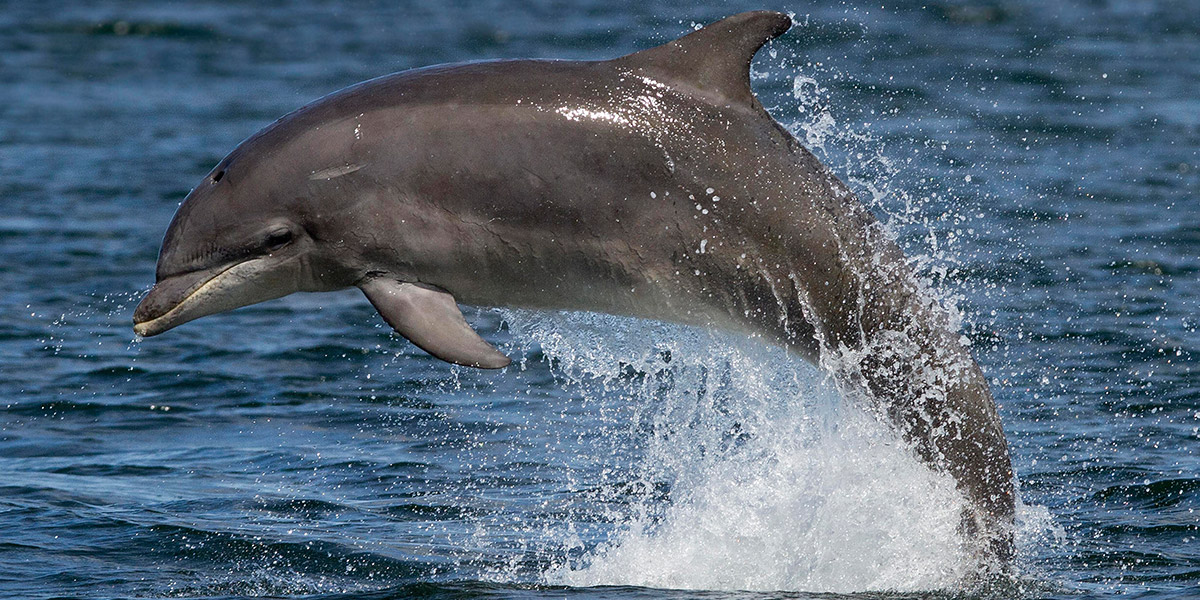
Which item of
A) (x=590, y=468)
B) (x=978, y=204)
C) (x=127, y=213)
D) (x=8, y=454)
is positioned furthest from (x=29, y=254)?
(x=978, y=204)

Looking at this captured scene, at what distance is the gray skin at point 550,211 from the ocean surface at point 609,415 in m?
0.57

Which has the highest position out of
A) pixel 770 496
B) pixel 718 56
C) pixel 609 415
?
pixel 718 56

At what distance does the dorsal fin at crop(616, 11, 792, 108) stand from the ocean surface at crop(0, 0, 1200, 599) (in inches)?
48.3

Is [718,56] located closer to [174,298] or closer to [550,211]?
[550,211]

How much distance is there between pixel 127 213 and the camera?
17.6m

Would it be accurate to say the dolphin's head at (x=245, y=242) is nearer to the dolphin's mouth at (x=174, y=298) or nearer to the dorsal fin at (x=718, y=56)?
the dolphin's mouth at (x=174, y=298)

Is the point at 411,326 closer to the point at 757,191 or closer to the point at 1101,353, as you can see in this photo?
the point at 757,191

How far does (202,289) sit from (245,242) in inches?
12.8

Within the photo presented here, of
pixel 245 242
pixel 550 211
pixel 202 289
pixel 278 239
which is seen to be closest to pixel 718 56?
pixel 550 211

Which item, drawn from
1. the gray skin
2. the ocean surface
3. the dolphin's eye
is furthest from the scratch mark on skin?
the ocean surface

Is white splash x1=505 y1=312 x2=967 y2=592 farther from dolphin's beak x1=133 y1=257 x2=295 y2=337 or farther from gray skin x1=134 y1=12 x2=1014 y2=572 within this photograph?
dolphin's beak x1=133 y1=257 x2=295 y2=337

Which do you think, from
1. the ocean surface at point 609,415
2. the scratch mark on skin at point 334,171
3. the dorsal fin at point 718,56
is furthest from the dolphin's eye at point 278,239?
the dorsal fin at point 718,56

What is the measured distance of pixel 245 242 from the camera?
7.90 m

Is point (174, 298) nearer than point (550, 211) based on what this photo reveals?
No
